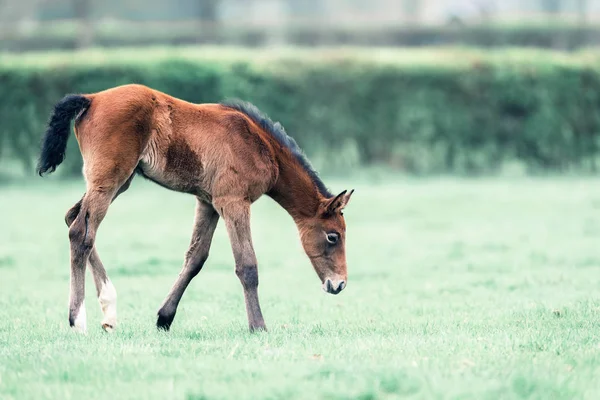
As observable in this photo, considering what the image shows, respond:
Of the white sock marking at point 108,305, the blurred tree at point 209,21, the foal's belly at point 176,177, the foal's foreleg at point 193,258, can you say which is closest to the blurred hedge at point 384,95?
the blurred tree at point 209,21

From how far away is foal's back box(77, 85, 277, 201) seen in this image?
7355mm

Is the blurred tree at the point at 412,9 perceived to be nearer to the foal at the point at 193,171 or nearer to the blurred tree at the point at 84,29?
the blurred tree at the point at 84,29

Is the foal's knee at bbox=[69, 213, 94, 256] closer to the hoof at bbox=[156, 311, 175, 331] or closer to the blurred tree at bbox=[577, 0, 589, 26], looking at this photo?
the hoof at bbox=[156, 311, 175, 331]

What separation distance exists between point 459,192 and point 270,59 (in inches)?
210

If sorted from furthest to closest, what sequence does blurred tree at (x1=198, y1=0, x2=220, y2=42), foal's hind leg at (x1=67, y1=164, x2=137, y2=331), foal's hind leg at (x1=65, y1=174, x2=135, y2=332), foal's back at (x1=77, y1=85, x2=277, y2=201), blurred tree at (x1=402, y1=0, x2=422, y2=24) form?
blurred tree at (x1=402, y1=0, x2=422, y2=24), blurred tree at (x1=198, y1=0, x2=220, y2=42), foal's hind leg at (x1=65, y1=174, x2=135, y2=332), foal's back at (x1=77, y1=85, x2=277, y2=201), foal's hind leg at (x1=67, y1=164, x2=137, y2=331)

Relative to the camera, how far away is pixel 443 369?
5902 millimetres

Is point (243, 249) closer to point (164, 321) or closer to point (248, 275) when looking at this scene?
point (248, 275)

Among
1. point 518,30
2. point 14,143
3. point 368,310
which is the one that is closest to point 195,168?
point 368,310

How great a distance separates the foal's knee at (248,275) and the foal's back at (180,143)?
Answer: 548 mm

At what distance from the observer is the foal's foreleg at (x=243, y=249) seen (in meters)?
7.59

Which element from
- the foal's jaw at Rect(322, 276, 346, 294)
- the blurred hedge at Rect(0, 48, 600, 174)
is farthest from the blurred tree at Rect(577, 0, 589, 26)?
the foal's jaw at Rect(322, 276, 346, 294)

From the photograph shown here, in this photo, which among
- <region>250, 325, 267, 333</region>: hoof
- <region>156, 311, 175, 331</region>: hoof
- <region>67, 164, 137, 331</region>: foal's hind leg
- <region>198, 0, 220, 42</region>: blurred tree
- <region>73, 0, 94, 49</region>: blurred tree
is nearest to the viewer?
<region>67, 164, 137, 331</region>: foal's hind leg

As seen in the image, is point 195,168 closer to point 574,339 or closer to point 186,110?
point 186,110

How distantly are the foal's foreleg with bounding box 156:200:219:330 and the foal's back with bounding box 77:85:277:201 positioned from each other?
0.27 metres
